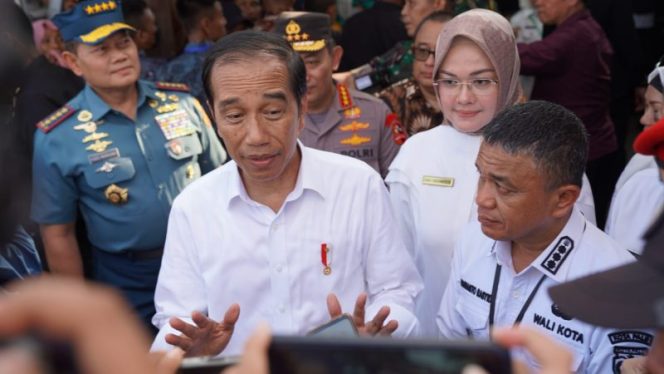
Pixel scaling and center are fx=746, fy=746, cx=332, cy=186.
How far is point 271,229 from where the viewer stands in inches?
Result: 92.4

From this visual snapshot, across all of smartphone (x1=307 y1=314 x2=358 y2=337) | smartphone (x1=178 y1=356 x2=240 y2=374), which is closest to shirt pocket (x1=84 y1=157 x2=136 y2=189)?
smartphone (x1=307 y1=314 x2=358 y2=337)

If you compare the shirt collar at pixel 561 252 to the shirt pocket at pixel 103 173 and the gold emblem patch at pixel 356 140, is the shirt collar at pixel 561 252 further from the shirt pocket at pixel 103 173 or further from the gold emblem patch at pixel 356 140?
the shirt pocket at pixel 103 173

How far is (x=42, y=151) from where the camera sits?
340cm

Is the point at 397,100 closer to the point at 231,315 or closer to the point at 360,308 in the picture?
the point at 360,308

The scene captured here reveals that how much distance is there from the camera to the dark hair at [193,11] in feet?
18.0

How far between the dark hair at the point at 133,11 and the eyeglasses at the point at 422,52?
6.83ft

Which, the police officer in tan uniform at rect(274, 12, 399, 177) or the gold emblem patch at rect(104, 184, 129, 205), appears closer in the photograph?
the gold emblem patch at rect(104, 184, 129, 205)

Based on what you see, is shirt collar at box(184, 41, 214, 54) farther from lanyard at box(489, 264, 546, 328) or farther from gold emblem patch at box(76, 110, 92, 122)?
lanyard at box(489, 264, 546, 328)

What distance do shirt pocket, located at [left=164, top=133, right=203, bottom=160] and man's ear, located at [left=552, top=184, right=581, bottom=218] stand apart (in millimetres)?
1922

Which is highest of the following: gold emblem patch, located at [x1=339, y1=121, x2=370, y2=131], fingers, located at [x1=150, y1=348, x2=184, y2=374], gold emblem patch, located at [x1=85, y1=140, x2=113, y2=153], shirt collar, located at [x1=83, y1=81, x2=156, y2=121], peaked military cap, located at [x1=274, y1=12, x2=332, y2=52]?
fingers, located at [x1=150, y1=348, x2=184, y2=374]

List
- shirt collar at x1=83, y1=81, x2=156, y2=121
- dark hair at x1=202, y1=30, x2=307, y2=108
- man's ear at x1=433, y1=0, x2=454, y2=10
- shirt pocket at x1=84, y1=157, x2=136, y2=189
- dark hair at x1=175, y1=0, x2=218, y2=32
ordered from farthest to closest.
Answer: dark hair at x1=175, y1=0, x2=218, y2=32, man's ear at x1=433, y1=0, x2=454, y2=10, shirt collar at x1=83, y1=81, x2=156, y2=121, shirt pocket at x1=84, y1=157, x2=136, y2=189, dark hair at x1=202, y1=30, x2=307, y2=108

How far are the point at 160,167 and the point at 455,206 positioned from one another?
57.7 inches

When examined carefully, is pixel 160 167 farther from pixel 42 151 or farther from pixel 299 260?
pixel 299 260

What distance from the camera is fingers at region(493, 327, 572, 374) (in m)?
1.00
